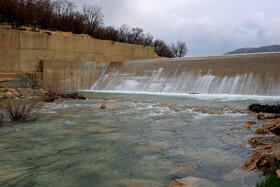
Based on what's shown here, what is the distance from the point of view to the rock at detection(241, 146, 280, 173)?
121 inches

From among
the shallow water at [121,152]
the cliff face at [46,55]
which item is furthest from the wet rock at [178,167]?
the cliff face at [46,55]

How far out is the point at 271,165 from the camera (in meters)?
3.08

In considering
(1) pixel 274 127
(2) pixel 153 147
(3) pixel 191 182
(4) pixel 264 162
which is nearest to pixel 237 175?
(4) pixel 264 162

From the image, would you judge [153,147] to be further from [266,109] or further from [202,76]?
[202,76]

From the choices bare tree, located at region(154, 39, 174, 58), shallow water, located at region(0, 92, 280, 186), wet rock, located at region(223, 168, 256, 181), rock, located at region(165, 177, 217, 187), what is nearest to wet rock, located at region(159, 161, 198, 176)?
shallow water, located at region(0, 92, 280, 186)

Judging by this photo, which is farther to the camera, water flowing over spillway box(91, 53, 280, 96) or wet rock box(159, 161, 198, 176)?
water flowing over spillway box(91, 53, 280, 96)

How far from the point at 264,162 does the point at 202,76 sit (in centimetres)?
1340

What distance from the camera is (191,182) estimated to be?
2822 millimetres

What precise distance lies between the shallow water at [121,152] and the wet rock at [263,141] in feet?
0.51

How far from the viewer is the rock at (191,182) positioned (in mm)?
2754

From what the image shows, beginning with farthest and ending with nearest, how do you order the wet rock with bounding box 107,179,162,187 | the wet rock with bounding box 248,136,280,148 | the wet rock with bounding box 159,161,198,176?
1. the wet rock with bounding box 248,136,280,148
2. the wet rock with bounding box 159,161,198,176
3. the wet rock with bounding box 107,179,162,187

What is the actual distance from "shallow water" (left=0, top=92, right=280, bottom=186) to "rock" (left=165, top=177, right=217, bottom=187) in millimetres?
142

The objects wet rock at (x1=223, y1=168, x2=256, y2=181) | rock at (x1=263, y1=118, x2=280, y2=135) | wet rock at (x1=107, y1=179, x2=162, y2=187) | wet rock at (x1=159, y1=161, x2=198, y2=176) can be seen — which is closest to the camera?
wet rock at (x1=107, y1=179, x2=162, y2=187)

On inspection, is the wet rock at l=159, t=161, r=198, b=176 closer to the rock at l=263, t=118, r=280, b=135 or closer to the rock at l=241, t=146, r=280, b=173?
the rock at l=241, t=146, r=280, b=173
